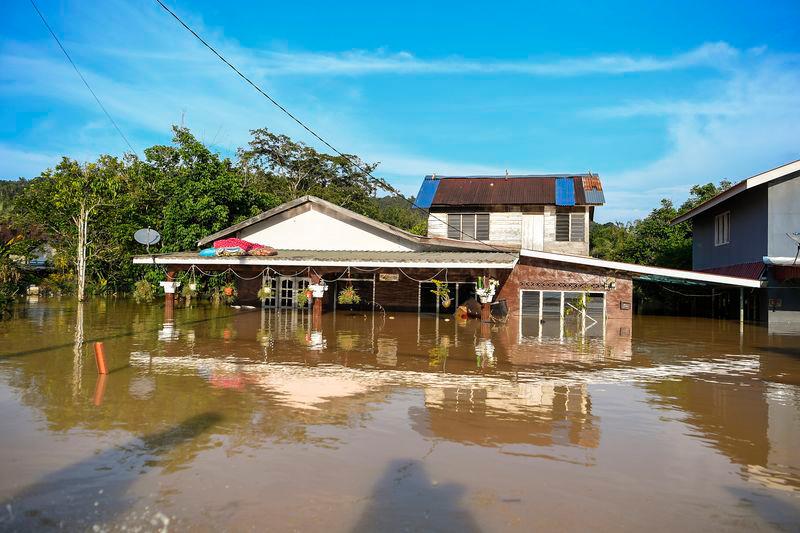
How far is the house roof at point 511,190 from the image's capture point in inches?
1011

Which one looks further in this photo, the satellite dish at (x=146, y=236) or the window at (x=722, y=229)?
the satellite dish at (x=146, y=236)

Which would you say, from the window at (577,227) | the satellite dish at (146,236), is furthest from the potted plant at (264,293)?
the window at (577,227)

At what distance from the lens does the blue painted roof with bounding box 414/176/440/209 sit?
26.3 meters

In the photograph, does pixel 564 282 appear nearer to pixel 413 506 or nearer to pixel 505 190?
pixel 505 190

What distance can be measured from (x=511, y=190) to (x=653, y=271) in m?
9.06

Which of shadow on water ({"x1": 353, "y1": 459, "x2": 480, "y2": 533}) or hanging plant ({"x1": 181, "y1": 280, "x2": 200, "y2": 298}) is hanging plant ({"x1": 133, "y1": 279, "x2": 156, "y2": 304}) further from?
shadow on water ({"x1": 353, "y1": 459, "x2": 480, "y2": 533})

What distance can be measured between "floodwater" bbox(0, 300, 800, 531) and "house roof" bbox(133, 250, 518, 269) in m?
6.67

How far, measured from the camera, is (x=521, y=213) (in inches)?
1018

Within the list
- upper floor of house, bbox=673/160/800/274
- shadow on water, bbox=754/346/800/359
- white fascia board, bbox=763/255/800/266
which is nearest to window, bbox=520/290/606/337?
white fascia board, bbox=763/255/800/266

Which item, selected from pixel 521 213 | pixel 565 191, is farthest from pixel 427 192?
pixel 565 191

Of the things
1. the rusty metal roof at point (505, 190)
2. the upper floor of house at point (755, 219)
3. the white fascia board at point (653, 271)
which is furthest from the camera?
the rusty metal roof at point (505, 190)

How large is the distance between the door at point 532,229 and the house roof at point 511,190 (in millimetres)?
626

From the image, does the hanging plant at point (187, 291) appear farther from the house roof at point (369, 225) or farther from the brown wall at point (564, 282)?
the brown wall at point (564, 282)

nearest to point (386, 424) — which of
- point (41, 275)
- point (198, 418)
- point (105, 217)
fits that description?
point (198, 418)
